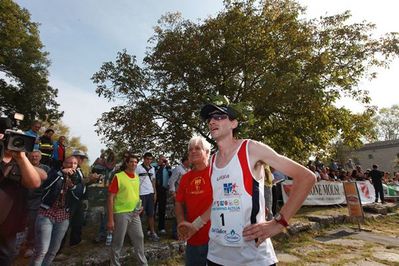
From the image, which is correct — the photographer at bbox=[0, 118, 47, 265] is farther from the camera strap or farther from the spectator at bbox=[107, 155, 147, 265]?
the spectator at bbox=[107, 155, 147, 265]

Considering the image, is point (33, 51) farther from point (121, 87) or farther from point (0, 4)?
point (121, 87)

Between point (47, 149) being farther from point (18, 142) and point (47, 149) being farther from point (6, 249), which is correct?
point (18, 142)

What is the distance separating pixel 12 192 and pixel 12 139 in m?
0.59

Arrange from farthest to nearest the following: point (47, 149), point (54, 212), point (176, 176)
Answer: point (47, 149) < point (176, 176) < point (54, 212)

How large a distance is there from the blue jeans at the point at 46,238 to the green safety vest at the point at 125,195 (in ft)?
3.21

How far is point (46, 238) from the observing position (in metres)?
4.73

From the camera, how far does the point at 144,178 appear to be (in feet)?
26.2

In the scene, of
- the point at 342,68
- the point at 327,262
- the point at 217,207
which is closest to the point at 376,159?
the point at 342,68

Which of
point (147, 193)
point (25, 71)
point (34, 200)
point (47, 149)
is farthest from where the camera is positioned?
point (25, 71)

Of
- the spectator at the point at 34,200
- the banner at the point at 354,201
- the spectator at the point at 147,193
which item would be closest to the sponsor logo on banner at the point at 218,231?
the spectator at the point at 34,200

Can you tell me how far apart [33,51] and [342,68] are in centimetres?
2498

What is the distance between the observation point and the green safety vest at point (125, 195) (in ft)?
18.7

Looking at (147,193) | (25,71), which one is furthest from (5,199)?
(25,71)

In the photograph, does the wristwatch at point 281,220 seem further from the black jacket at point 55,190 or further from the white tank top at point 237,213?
the black jacket at point 55,190
